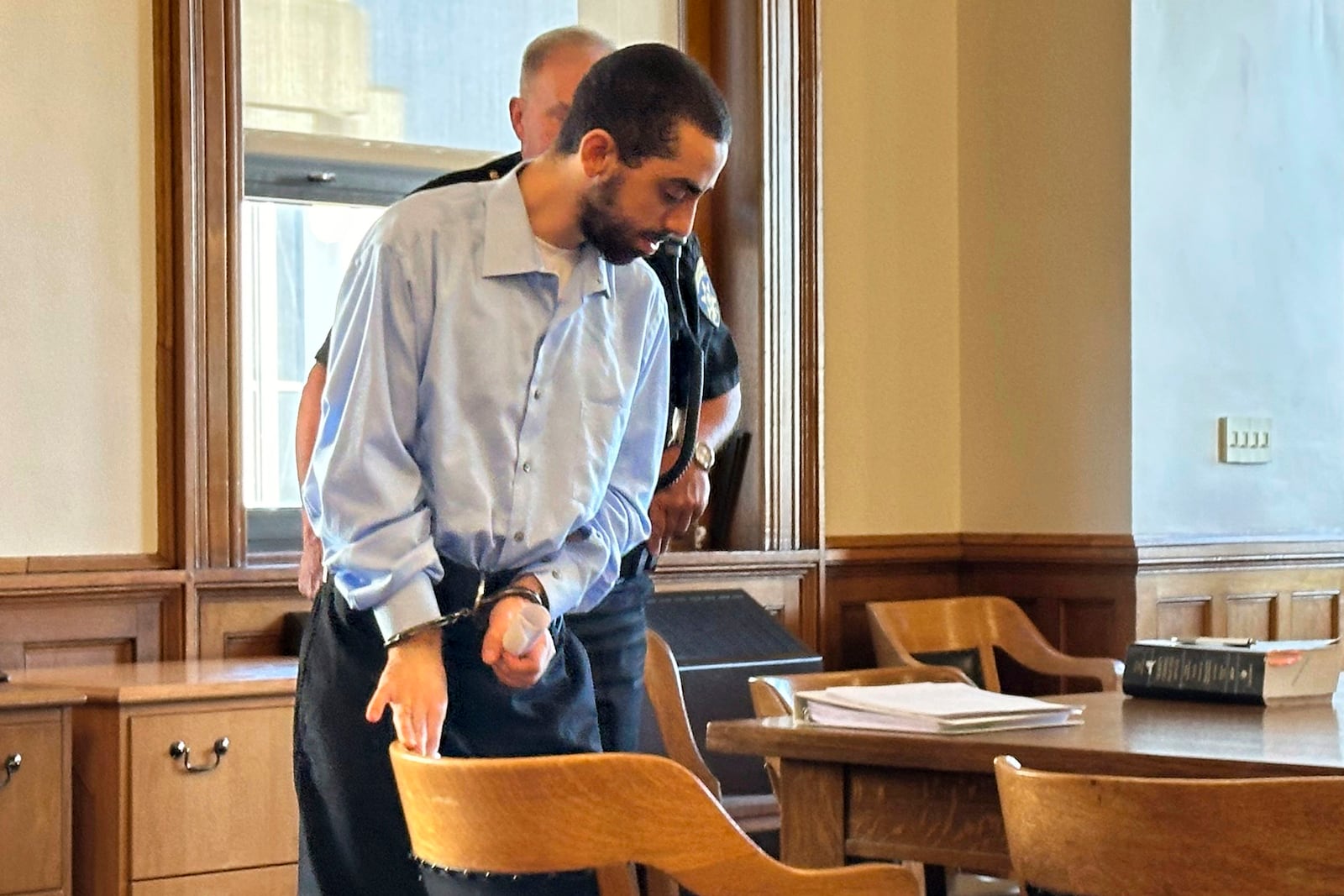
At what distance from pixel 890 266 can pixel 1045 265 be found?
1.45ft

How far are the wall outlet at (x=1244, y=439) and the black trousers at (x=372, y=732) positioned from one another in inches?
151

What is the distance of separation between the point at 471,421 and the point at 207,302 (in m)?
2.28

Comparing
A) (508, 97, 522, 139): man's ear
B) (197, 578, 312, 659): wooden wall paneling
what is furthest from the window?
(508, 97, 522, 139): man's ear

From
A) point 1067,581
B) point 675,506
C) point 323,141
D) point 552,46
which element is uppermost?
point 323,141

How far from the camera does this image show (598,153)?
1913mm

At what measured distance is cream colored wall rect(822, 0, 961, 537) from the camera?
5371 millimetres

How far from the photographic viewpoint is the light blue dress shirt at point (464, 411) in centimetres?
185

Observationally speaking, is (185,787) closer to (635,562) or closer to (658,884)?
(635,562)

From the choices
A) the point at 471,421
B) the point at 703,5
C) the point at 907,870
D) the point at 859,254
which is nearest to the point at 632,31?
the point at 703,5

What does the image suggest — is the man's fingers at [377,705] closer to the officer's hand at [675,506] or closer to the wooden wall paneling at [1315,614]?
the officer's hand at [675,506]

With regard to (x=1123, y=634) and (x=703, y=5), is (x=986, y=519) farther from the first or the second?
(x=703, y=5)

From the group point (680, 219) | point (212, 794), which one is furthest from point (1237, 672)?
point (212, 794)

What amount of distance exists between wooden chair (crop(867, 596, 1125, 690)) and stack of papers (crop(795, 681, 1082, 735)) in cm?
250

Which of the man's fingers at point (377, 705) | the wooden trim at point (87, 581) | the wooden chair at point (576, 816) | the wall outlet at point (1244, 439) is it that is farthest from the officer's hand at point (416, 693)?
the wall outlet at point (1244, 439)
